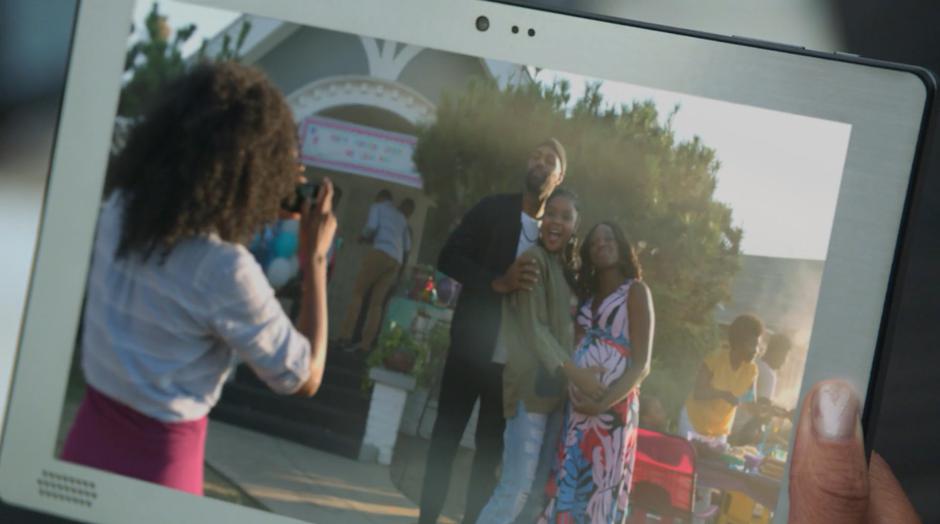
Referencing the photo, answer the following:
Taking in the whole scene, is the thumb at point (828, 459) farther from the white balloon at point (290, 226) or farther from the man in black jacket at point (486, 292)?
the white balloon at point (290, 226)

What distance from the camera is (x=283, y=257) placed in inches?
24.4

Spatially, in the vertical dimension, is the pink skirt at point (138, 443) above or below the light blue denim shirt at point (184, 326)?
below

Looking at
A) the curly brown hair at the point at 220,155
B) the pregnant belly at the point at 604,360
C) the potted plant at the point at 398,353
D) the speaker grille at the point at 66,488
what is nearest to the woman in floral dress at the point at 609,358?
the pregnant belly at the point at 604,360

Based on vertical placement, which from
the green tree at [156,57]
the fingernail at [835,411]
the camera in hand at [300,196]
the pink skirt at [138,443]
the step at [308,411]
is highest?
the green tree at [156,57]

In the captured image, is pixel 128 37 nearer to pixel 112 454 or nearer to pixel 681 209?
pixel 112 454

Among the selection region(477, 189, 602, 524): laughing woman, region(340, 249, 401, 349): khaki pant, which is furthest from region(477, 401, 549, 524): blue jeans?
region(340, 249, 401, 349): khaki pant

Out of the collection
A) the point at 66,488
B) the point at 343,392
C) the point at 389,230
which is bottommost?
the point at 66,488

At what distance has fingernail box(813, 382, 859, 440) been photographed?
57 cm

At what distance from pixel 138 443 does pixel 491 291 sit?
27 cm

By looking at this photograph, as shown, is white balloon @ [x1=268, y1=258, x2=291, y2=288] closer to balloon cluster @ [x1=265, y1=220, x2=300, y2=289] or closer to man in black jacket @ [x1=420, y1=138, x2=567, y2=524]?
balloon cluster @ [x1=265, y1=220, x2=300, y2=289]

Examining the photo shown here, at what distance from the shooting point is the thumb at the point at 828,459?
58 centimetres

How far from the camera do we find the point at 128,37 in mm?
648

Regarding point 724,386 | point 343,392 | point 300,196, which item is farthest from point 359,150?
point 724,386

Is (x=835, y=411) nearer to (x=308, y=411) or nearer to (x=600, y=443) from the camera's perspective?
(x=600, y=443)
